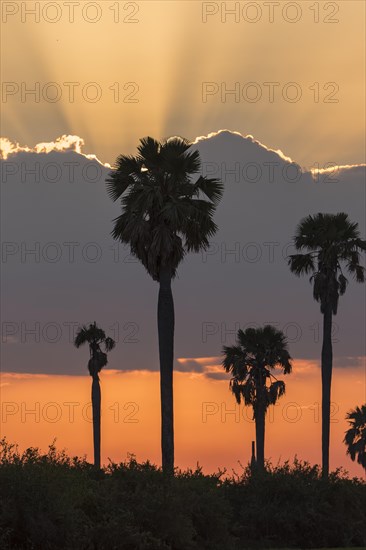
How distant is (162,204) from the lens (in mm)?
51344

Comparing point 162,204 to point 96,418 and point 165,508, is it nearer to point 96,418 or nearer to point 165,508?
point 165,508

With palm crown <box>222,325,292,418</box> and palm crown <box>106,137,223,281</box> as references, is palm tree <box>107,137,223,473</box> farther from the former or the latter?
palm crown <box>222,325,292,418</box>

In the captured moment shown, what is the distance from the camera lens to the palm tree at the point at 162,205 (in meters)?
50.8

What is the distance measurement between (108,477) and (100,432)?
50.7m

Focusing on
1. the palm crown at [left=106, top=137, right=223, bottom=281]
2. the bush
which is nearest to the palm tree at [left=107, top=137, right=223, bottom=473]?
the palm crown at [left=106, top=137, right=223, bottom=281]

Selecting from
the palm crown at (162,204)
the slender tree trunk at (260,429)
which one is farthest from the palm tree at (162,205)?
the slender tree trunk at (260,429)

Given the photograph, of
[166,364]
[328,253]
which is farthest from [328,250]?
[166,364]

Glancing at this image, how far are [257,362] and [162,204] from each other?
34.6 meters

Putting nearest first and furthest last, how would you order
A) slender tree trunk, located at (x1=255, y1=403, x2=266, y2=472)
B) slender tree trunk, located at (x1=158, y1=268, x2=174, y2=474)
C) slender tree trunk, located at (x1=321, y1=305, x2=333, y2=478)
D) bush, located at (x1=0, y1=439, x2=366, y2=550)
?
bush, located at (x1=0, y1=439, x2=366, y2=550) → slender tree trunk, located at (x1=158, y1=268, x2=174, y2=474) → slender tree trunk, located at (x1=321, y1=305, x2=333, y2=478) → slender tree trunk, located at (x1=255, y1=403, x2=266, y2=472)

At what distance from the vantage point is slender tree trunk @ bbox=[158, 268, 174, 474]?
4641 centimetres

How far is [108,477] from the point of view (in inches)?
1460

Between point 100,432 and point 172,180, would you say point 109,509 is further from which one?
point 100,432

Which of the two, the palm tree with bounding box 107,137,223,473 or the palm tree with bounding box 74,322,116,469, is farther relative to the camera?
the palm tree with bounding box 74,322,116,469

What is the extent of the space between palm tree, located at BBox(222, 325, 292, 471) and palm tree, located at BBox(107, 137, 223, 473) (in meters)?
32.4
